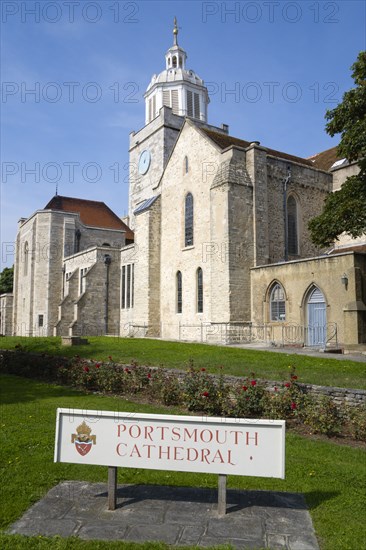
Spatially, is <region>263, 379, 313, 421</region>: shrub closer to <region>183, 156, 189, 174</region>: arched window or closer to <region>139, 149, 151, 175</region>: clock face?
<region>183, 156, 189, 174</region>: arched window

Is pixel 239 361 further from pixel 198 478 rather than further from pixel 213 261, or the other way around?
pixel 213 261

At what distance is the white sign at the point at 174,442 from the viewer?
16.1 ft

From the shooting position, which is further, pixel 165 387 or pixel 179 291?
pixel 179 291

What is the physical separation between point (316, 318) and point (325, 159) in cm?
1747

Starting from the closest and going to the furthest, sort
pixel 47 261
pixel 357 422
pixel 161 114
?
pixel 357 422 → pixel 47 261 → pixel 161 114

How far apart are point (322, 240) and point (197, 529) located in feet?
42.8

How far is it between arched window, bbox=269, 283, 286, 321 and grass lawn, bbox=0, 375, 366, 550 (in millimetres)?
14880

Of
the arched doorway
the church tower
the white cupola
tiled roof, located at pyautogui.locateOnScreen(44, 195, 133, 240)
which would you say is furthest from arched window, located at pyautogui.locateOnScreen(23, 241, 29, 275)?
Result: the arched doorway

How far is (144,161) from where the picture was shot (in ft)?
146

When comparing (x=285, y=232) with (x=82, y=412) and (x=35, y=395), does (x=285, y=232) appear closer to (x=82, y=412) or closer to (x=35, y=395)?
(x=35, y=395)

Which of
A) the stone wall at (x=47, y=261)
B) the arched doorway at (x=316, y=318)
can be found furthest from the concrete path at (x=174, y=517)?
the stone wall at (x=47, y=261)

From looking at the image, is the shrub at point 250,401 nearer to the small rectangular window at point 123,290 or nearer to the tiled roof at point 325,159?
the small rectangular window at point 123,290

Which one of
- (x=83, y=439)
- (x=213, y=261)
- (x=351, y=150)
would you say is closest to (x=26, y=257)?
(x=213, y=261)

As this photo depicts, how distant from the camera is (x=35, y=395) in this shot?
1202 centimetres
